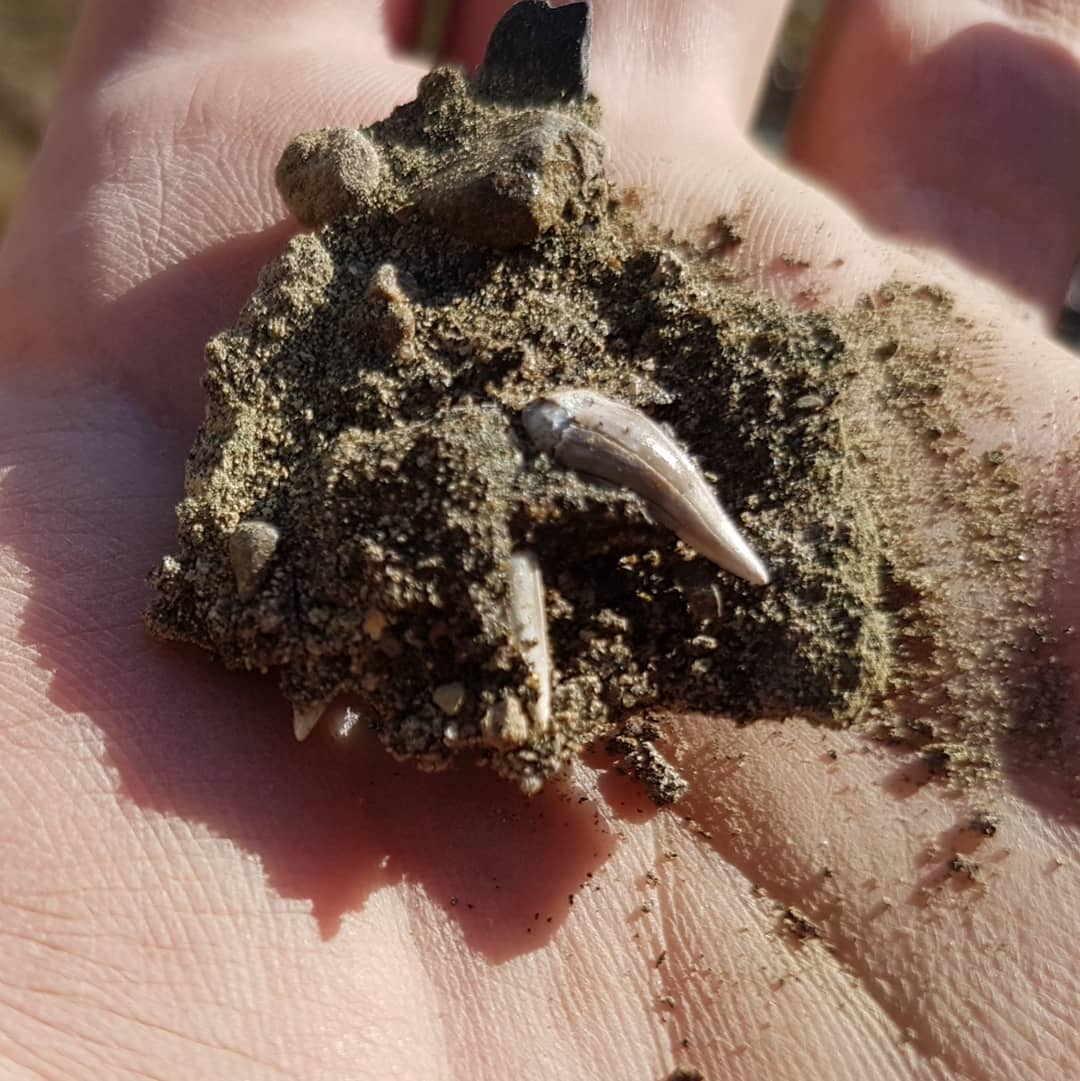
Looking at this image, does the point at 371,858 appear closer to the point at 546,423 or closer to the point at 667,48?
the point at 546,423

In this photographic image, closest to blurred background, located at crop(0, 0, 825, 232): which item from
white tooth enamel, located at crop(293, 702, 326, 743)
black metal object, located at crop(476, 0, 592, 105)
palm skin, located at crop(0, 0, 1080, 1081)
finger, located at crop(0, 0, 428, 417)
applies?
finger, located at crop(0, 0, 428, 417)

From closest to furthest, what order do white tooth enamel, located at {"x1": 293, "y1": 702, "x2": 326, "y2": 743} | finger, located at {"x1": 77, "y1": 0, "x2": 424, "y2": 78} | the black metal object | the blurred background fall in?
white tooth enamel, located at {"x1": 293, "y1": 702, "x2": 326, "y2": 743}, the black metal object, finger, located at {"x1": 77, "y1": 0, "x2": 424, "y2": 78}, the blurred background

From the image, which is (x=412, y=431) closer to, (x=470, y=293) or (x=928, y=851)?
Result: (x=470, y=293)

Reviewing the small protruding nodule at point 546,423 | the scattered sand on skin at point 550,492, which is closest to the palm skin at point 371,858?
the scattered sand on skin at point 550,492

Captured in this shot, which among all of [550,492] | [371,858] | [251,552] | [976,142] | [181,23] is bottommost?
[371,858]

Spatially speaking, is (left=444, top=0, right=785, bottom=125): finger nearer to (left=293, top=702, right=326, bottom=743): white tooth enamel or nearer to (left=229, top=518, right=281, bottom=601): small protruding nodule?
(left=229, top=518, right=281, bottom=601): small protruding nodule

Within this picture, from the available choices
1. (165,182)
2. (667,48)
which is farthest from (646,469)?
(667,48)

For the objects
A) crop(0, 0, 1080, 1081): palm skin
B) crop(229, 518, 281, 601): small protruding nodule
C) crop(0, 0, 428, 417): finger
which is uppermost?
crop(0, 0, 428, 417): finger
